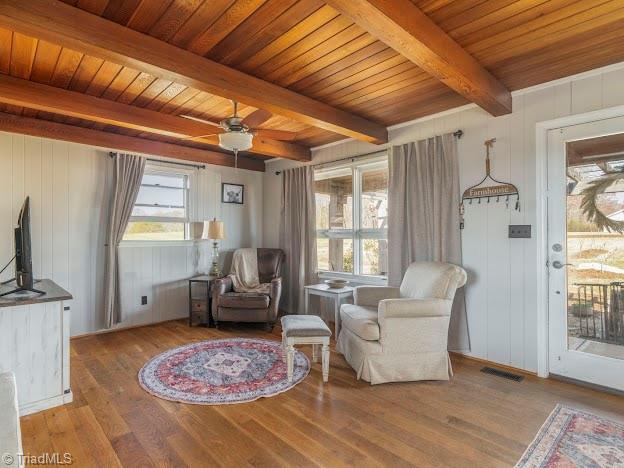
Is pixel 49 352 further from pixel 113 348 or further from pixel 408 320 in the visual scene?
pixel 408 320

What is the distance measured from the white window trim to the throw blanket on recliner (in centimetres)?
70

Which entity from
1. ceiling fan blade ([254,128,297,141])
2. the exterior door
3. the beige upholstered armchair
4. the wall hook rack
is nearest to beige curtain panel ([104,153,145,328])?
ceiling fan blade ([254,128,297,141])

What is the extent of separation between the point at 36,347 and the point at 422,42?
3100 mm

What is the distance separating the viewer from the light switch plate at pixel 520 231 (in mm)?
2871

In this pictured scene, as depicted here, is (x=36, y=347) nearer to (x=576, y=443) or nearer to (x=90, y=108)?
(x=90, y=108)

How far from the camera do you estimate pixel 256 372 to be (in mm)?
2889

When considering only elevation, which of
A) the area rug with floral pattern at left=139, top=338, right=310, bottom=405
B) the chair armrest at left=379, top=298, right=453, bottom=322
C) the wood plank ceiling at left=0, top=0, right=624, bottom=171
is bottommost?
the area rug with floral pattern at left=139, top=338, right=310, bottom=405

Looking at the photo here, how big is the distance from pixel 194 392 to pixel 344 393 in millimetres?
1115

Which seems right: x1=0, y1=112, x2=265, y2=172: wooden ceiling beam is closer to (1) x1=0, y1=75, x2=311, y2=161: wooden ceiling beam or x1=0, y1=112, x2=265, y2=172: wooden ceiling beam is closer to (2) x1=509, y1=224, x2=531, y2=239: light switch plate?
(1) x1=0, y1=75, x2=311, y2=161: wooden ceiling beam

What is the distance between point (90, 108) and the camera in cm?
290

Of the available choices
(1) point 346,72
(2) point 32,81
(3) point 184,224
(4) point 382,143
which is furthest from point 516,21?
(3) point 184,224

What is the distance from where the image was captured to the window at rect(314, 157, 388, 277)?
4.11m

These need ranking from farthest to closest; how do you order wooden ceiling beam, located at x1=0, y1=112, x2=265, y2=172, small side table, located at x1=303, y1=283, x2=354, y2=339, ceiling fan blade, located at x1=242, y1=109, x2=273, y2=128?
1. small side table, located at x1=303, y1=283, x2=354, y2=339
2. wooden ceiling beam, located at x1=0, y1=112, x2=265, y2=172
3. ceiling fan blade, located at x1=242, y1=109, x2=273, y2=128

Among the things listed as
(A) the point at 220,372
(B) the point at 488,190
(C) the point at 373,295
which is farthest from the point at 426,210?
(A) the point at 220,372
